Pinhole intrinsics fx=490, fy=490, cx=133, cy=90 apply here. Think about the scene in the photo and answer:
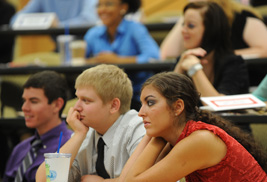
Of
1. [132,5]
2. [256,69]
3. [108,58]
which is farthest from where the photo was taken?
[132,5]

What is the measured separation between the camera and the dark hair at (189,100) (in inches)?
74.0

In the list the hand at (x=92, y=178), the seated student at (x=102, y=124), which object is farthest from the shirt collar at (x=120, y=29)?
the hand at (x=92, y=178)

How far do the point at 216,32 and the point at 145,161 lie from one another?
1308 mm

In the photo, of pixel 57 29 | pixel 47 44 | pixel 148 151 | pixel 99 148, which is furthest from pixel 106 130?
pixel 47 44

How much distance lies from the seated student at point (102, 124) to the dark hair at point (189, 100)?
0.36 m

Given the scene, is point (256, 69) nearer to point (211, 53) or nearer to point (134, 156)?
point (211, 53)

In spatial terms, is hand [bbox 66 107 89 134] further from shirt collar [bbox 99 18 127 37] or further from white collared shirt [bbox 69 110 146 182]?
shirt collar [bbox 99 18 127 37]

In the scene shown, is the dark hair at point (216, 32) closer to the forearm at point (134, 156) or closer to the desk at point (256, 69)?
the desk at point (256, 69)

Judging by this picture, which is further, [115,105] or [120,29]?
[120,29]

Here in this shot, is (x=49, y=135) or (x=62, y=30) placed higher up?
(x=62, y=30)

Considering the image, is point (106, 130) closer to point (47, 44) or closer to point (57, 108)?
point (57, 108)

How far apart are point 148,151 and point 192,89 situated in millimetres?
296

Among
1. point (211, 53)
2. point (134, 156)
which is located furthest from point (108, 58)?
point (134, 156)

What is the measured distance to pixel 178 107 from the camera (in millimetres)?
1881
